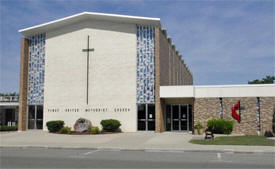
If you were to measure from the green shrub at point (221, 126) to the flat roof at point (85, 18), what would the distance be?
9786 mm

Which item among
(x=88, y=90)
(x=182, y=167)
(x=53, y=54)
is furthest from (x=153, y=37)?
(x=182, y=167)

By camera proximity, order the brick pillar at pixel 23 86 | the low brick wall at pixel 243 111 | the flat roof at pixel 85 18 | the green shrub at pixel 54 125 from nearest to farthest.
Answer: the low brick wall at pixel 243 111
the flat roof at pixel 85 18
the green shrub at pixel 54 125
the brick pillar at pixel 23 86

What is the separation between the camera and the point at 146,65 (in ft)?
88.5

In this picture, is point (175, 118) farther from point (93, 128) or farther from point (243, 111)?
point (93, 128)

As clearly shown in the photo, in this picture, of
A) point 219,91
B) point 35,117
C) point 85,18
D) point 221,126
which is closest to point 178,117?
point 219,91

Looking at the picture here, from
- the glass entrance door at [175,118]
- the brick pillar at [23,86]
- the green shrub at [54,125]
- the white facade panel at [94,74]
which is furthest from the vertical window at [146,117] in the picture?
the brick pillar at [23,86]

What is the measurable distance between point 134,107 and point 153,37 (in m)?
6.49

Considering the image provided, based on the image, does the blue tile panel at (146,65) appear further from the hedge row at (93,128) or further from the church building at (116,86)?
the hedge row at (93,128)

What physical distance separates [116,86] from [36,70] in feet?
30.4

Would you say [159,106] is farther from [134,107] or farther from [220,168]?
[220,168]

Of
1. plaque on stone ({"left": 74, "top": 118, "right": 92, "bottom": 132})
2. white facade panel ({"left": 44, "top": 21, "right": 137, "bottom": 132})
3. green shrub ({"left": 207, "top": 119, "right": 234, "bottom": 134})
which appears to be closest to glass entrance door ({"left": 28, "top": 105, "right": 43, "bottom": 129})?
white facade panel ({"left": 44, "top": 21, "right": 137, "bottom": 132})

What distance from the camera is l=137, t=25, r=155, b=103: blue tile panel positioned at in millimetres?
26688

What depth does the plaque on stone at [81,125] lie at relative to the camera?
87.3 ft

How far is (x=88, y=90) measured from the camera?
2838 cm
